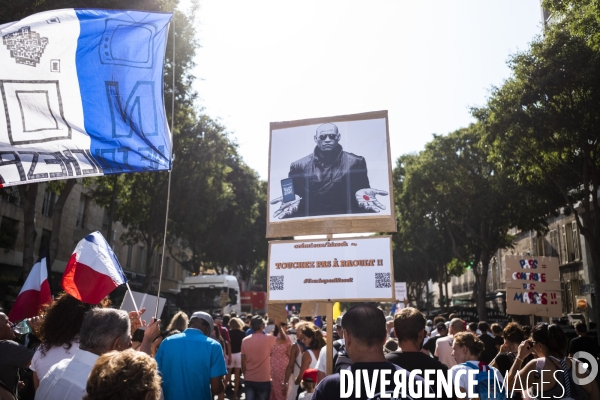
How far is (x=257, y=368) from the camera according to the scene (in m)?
8.80

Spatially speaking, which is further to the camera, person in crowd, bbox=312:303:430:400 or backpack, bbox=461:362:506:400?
backpack, bbox=461:362:506:400

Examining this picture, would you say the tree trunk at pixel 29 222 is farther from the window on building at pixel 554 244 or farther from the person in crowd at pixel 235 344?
the window on building at pixel 554 244

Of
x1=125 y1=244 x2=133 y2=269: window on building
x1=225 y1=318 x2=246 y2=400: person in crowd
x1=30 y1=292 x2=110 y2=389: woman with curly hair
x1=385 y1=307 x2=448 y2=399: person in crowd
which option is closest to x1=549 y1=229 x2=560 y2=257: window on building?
x1=125 y1=244 x2=133 y2=269: window on building

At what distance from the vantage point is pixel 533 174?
2064 centimetres

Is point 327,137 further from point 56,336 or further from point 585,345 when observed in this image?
point 585,345

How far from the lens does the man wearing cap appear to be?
17.9ft

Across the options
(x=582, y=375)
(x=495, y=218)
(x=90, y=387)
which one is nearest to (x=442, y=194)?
(x=495, y=218)

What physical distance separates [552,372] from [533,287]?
35.4 feet

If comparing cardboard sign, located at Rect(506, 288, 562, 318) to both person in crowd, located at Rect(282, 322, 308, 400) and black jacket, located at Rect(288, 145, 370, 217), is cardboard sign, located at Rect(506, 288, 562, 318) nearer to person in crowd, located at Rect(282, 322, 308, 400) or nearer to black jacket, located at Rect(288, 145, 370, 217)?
person in crowd, located at Rect(282, 322, 308, 400)

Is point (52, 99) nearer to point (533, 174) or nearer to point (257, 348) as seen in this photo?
point (257, 348)

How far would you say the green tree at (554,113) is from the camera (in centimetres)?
1679

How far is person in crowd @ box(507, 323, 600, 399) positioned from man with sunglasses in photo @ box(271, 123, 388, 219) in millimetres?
2085

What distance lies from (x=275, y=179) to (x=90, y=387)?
14.2 feet

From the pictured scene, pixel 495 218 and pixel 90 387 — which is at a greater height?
pixel 495 218
